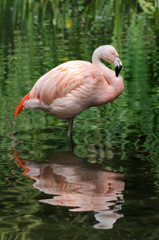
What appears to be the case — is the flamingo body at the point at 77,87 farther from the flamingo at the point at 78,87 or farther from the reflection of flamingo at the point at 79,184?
the reflection of flamingo at the point at 79,184

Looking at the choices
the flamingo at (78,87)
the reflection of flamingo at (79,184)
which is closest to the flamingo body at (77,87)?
the flamingo at (78,87)

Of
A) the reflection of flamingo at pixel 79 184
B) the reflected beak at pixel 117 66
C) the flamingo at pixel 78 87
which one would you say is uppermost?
the reflected beak at pixel 117 66

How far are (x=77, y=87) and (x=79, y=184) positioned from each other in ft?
4.31

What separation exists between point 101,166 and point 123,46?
19.1 feet

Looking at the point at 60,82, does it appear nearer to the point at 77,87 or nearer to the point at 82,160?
the point at 77,87

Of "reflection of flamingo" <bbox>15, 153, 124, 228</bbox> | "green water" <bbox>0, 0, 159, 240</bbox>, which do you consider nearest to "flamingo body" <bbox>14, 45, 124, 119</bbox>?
"green water" <bbox>0, 0, 159, 240</bbox>

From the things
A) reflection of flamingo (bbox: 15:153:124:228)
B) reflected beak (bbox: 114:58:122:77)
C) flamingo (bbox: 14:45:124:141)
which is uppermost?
reflected beak (bbox: 114:58:122:77)

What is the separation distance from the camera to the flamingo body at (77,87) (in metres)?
5.09

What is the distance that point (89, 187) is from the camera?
156 inches

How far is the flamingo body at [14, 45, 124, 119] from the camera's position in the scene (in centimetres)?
509

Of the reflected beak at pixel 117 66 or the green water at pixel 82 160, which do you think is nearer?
the green water at pixel 82 160

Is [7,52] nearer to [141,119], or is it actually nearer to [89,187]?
[141,119]

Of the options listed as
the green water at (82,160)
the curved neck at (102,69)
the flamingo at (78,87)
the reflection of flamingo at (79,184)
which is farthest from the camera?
the curved neck at (102,69)

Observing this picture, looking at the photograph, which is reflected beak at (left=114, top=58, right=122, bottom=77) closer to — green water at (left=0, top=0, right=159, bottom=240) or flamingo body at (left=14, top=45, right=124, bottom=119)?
flamingo body at (left=14, top=45, right=124, bottom=119)
